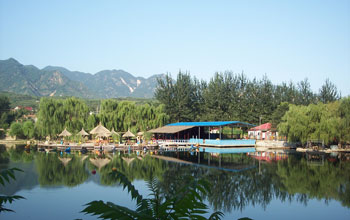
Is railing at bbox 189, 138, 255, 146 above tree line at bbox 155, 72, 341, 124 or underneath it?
underneath

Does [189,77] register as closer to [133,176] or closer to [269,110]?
[269,110]

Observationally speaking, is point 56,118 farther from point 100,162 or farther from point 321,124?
point 321,124

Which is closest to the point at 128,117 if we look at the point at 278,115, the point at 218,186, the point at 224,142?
the point at 224,142

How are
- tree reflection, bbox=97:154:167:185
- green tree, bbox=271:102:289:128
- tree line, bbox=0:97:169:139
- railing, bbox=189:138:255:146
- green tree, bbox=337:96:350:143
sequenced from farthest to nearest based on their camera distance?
green tree, bbox=271:102:289:128, tree line, bbox=0:97:169:139, railing, bbox=189:138:255:146, green tree, bbox=337:96:350:143, tree reflection, bbox=97:154:167:185

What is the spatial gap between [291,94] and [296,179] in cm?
4357

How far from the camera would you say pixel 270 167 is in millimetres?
26844

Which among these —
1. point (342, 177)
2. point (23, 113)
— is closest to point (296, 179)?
point (342, 177)

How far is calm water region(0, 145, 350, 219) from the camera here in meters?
14.4

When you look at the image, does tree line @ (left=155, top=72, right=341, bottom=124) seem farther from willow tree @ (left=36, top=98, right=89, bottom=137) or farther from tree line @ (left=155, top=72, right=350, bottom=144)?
willow tree @ (left=36, top=98, right=89, bottom=137)

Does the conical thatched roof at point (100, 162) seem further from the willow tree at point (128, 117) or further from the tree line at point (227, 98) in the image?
the tree line at point (227, 98)

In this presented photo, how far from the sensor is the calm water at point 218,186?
1437 cm

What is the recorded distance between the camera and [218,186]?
63.0 ft

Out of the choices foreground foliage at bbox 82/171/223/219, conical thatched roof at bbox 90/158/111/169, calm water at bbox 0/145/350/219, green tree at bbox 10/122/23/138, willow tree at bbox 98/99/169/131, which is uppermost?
willow tree at bbox 98/99/169/131

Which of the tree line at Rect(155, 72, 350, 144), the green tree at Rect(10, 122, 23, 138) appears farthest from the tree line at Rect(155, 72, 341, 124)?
the green tree at Rect(10, 122, 23, 138)
